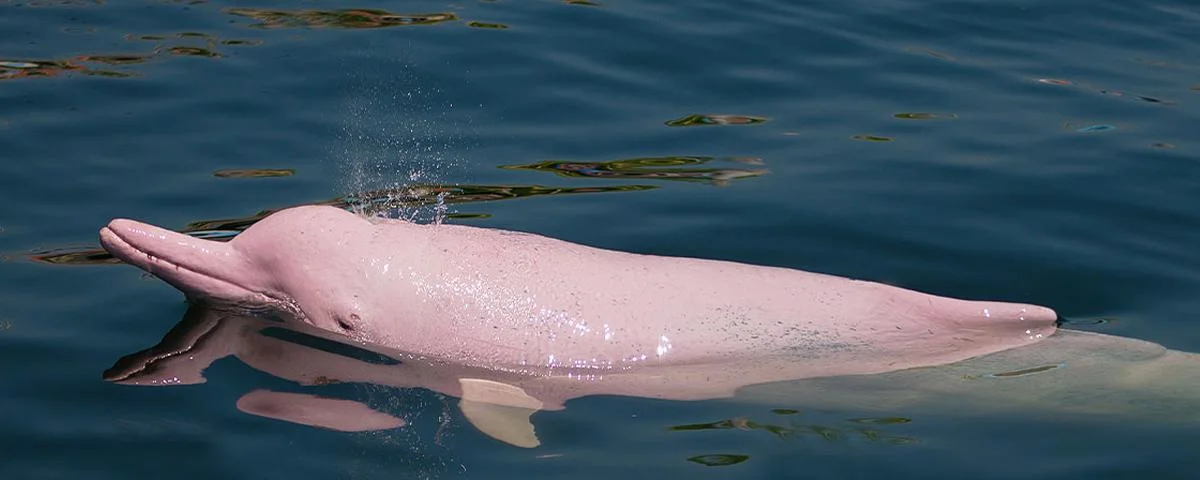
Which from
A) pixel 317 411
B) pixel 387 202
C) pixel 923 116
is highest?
pixel 923 116

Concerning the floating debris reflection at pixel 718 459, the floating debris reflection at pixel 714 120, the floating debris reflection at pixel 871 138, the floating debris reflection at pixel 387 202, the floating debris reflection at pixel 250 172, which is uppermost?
the floating debris reflection at pixel 714 120

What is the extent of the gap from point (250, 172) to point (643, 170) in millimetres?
2485

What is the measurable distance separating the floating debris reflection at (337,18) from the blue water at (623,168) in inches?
1.9

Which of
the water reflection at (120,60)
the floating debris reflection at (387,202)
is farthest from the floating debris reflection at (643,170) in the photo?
the water reflection at (120,60)

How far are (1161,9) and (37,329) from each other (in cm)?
1054

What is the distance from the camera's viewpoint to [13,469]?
21.4 feet

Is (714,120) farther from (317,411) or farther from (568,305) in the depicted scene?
(317,411)

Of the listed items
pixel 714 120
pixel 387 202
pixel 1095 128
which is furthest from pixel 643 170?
pixel 1095 128

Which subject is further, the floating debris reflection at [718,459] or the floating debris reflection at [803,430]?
the floating debris reflection at [803,430]

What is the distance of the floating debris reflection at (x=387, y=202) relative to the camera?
875cm

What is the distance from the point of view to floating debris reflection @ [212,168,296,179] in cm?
1002

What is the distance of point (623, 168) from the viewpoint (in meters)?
10.4

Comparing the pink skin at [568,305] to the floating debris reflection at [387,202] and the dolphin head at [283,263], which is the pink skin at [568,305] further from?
the floating debris reflection at [387,202]

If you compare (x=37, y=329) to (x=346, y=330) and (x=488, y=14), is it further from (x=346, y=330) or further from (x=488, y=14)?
(x=488, y=14)
